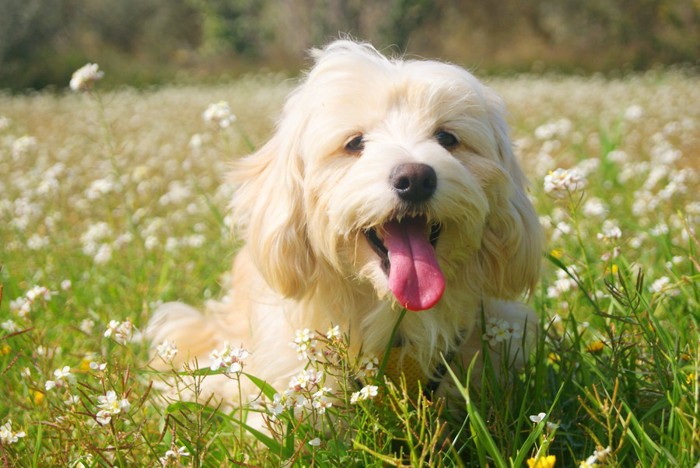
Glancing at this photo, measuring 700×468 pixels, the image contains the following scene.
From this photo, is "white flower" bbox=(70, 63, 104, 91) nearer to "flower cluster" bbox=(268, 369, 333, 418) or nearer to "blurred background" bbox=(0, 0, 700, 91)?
"flower cluster" bbox=(268, 369, 333, 418)

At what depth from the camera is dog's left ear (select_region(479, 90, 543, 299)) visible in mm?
2645

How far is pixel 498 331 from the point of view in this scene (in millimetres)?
2543

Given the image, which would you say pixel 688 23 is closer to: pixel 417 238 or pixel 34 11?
pixel 34 11

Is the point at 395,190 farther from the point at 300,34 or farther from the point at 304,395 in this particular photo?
the point at 300,34

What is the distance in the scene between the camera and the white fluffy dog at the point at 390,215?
7.82ft

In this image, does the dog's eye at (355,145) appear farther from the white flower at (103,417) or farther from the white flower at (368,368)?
the white flower at (103,417)

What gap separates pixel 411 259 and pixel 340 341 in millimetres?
455

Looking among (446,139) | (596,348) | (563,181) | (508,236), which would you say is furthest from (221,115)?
(596,348)

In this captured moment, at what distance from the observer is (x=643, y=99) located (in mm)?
11930

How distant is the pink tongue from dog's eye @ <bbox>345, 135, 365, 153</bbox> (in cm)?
30

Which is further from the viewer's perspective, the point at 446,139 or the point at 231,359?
the point at 446,139

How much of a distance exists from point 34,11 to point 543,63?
55.8 feet

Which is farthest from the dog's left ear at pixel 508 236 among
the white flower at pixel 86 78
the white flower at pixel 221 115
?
the white flower at pixel 86 78

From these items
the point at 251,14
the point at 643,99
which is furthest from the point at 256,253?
the point at 251,14
